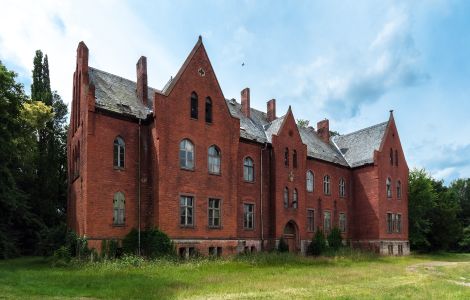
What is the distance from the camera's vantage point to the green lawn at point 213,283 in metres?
14.9

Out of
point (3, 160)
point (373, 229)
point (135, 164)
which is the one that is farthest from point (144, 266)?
point (373, 229)

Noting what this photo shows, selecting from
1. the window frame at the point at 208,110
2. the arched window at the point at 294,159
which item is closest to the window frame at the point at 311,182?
the arched window at the point at 294,159

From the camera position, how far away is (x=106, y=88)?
29.9 metres

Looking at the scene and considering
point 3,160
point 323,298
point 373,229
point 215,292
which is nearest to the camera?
point 323,298

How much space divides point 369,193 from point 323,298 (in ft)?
102

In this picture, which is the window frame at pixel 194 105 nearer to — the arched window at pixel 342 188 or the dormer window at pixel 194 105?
the dormer window at pixel 194 105

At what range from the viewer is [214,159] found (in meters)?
30.6

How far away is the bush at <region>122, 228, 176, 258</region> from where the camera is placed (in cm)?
2597

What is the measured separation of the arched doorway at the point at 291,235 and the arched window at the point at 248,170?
5324mm

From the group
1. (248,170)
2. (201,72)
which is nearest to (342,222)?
(248,170)

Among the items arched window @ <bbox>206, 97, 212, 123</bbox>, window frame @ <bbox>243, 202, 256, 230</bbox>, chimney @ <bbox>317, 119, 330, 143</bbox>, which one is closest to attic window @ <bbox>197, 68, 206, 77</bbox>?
arched window @ <bbox>206, 97, 212, 123</bbox>

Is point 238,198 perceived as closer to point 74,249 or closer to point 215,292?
point 74,249

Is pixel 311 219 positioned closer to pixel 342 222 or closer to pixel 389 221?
pixel 342 222

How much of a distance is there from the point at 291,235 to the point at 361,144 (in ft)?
48.3
